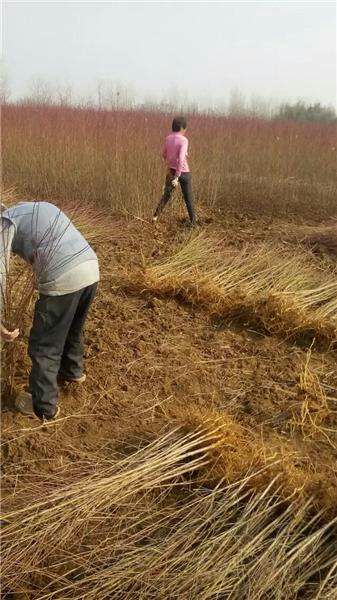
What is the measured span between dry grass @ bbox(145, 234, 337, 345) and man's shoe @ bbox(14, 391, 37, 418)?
5.45 feet

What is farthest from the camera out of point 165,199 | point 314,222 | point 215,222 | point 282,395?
point 314,222

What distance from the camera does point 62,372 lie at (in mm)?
2807

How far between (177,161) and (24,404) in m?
3.96

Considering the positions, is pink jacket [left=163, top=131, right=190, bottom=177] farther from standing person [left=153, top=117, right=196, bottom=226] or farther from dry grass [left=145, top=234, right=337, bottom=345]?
dry grass [left=145, top=234, right=337, bottom=345]

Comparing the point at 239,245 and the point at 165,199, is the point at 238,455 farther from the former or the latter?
the point at 165,199

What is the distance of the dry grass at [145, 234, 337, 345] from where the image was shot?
12.0 feet

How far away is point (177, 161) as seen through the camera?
5.84m

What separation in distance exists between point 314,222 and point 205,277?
12.4 feet

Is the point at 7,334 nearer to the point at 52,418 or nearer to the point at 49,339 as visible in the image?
the point at 49,339

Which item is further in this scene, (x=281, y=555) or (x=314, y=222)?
(x=314, y=222)

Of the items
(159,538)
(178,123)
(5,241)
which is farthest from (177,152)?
(159,538)

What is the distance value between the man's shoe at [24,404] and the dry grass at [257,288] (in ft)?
5.45

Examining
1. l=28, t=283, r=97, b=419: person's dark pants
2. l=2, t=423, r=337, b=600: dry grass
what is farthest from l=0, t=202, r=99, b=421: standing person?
l=2, t=423, r=337, b=600: dry grass

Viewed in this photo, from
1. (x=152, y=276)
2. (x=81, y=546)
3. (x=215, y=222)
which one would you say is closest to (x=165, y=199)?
(x=215, y=222)
